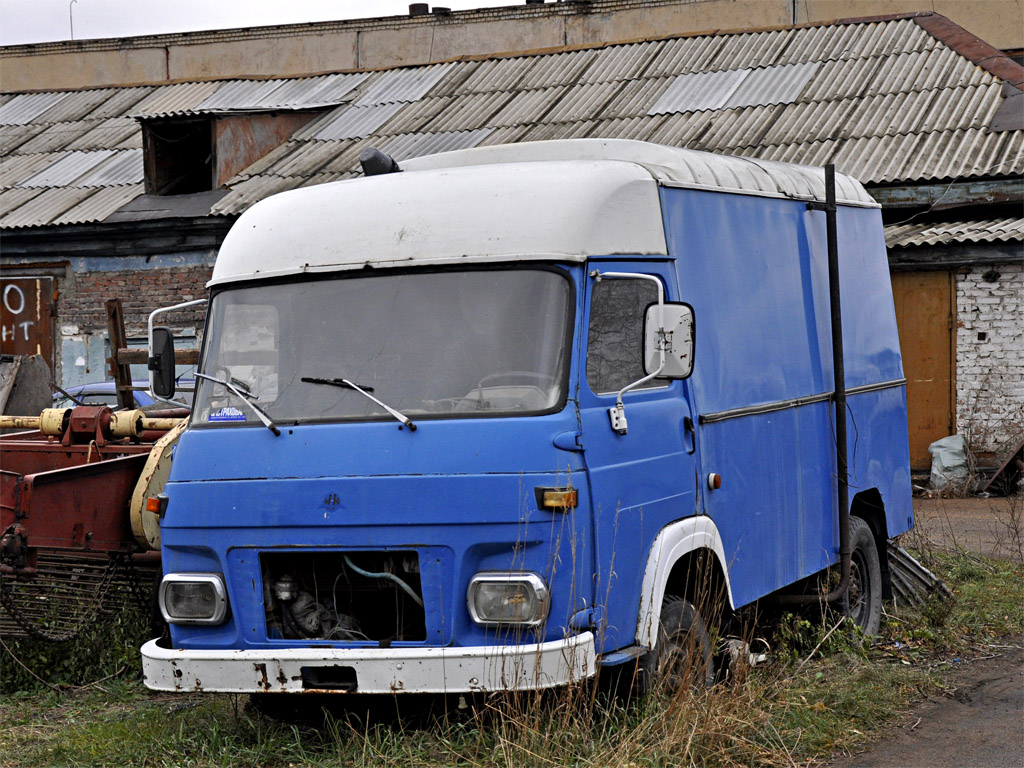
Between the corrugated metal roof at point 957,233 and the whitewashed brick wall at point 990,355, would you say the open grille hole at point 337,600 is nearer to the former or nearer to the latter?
the corrugated metal roof at point 957,233

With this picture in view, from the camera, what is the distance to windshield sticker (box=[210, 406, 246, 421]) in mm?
5219

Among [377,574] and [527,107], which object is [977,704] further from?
[527,107]

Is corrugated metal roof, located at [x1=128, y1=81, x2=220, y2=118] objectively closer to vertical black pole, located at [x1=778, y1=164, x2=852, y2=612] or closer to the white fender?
vertical black pole, located at [x1=778, y1=164, x2=852, y2=612]

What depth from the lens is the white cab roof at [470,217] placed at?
5.09 metres

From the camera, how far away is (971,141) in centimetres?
1533

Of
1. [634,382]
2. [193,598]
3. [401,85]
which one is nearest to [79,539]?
[193,598]

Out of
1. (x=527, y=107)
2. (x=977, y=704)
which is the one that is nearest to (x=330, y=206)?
(x=977, y=704)

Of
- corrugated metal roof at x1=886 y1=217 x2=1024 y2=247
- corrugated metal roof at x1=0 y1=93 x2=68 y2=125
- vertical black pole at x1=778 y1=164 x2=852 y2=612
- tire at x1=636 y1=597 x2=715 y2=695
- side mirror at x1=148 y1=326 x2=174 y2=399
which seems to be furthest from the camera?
corrugated metal roof at x1=0 y1=93 x2=68 y2=125

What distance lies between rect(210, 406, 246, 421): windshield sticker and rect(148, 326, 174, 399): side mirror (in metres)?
0.71

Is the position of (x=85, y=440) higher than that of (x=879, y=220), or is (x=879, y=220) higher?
→ (x=879, y=220)

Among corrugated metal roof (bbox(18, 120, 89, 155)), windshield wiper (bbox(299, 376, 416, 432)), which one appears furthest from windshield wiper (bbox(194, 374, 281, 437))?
corrugated metal roof (bbox(18, 120, 89, 155))

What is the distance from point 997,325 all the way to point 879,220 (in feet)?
23.5

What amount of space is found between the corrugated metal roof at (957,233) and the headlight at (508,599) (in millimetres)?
10885

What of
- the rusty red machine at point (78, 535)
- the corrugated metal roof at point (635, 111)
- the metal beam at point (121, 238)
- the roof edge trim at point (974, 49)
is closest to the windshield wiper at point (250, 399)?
the rusty red machine at point (78, 535)
